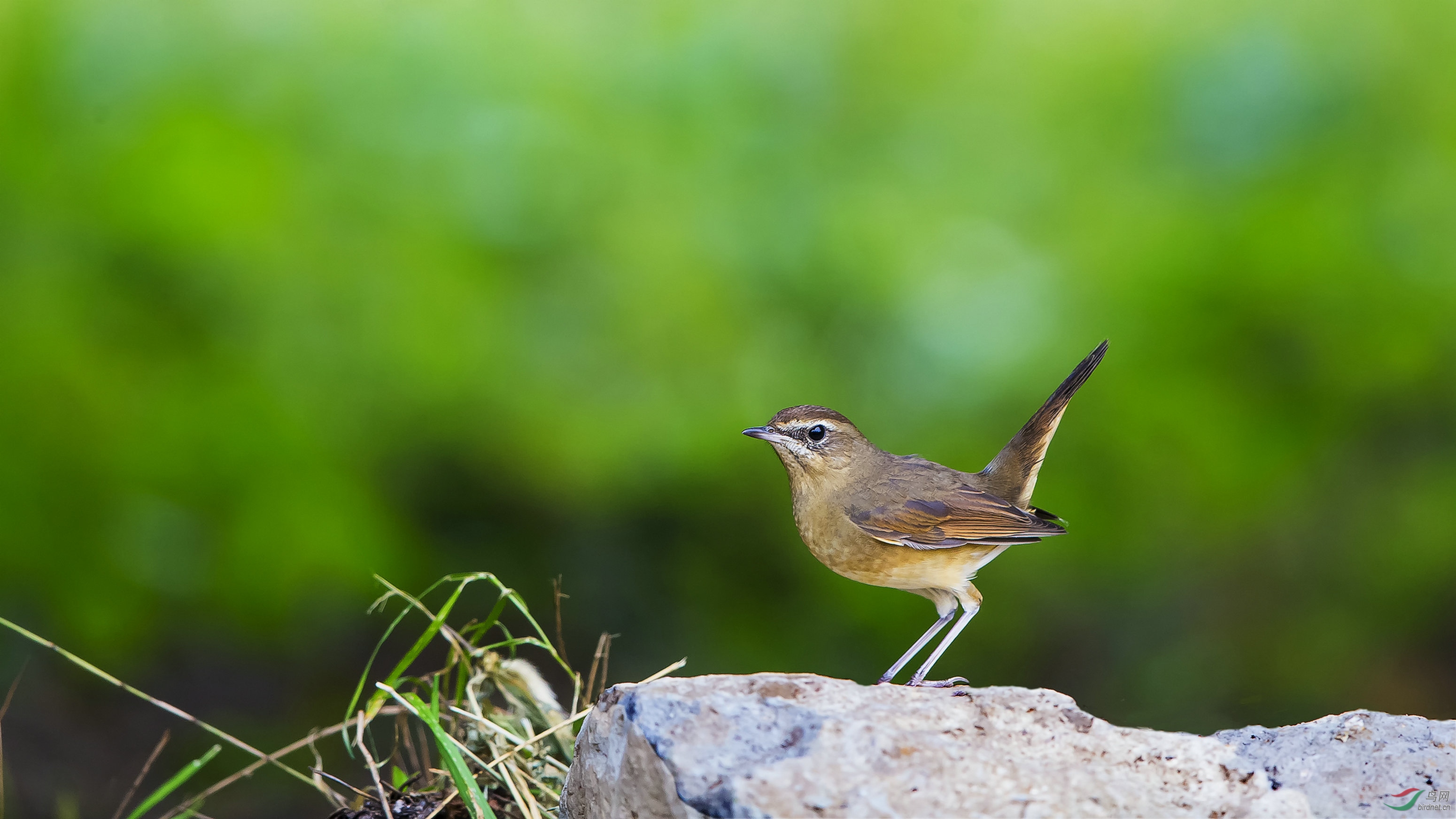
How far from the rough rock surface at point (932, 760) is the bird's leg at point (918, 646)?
0.72 metres

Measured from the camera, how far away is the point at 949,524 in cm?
369

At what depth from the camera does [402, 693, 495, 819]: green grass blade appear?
2.71 m

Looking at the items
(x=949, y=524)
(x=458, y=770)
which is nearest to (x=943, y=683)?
(x=949, y=524)

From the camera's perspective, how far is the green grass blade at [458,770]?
8.91ft

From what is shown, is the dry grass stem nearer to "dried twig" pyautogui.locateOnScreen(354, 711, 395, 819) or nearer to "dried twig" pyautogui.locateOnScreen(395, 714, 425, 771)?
"dried twig" pyautogui.locateOnScreen(395, 714, 425, 771)

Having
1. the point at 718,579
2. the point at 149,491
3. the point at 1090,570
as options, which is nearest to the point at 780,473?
the point at 718,579

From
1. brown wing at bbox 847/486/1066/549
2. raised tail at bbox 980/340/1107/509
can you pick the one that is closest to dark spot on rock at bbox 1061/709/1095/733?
brown wing at bbox 847/486/1066/549

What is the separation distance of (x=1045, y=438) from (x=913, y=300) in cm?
170

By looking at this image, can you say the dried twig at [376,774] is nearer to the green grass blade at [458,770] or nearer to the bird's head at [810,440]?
the green grass blade at [458,770]

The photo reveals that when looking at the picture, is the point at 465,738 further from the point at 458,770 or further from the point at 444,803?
the point at 458,770

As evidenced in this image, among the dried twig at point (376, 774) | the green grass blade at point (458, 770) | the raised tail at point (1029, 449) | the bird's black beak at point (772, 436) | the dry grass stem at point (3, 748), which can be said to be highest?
the raised tail at point (1029, 449)

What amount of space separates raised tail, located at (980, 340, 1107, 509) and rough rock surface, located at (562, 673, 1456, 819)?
1.35 meters

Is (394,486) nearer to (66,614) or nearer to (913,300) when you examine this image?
(66,614)

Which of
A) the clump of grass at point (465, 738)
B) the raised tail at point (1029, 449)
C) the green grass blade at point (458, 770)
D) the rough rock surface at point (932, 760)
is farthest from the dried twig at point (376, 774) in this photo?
the raised tail at point (1029, 449)
